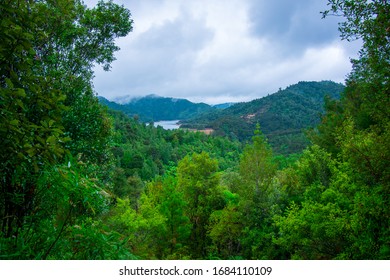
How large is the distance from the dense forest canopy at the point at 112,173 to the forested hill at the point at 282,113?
83695 millimetres

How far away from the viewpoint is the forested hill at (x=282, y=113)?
114m

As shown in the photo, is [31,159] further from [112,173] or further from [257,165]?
[257,165]

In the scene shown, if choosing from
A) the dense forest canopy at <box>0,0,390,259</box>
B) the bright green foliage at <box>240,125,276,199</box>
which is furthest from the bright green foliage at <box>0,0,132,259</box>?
the bright green foliage at <box>240,125,276,199</box>

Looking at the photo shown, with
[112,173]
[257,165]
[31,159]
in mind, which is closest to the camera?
[31,159]

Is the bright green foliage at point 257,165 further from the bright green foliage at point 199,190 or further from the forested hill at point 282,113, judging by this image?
the forested hill at point 282,113

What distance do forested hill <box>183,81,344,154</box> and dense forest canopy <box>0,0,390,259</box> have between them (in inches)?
3295

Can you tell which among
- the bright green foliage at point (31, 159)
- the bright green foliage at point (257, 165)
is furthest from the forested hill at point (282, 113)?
the bright green foliage at point (31, 159)

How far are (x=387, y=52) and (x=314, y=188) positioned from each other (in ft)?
30.5

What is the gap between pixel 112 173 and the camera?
7.87m

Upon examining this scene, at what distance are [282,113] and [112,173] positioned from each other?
126m

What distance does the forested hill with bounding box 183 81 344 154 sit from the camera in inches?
4476

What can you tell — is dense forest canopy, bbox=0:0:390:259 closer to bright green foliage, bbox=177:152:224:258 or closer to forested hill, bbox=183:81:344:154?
bright green foliage, bbox=177:152:224:258

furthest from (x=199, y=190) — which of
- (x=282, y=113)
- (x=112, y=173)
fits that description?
(x=282, y=113)

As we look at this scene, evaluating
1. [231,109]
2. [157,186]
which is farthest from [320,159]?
[231,109]
